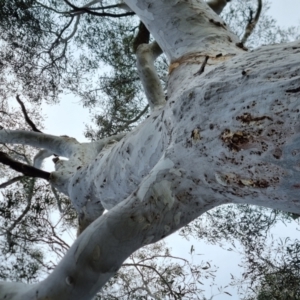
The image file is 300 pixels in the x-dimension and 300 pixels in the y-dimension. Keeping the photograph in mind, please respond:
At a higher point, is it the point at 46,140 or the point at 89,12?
the point at 89,12

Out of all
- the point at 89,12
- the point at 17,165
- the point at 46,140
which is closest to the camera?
the point at 17,165

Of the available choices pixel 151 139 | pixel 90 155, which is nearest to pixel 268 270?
pixel 90 155

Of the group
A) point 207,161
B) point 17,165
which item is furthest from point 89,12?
point 207,161

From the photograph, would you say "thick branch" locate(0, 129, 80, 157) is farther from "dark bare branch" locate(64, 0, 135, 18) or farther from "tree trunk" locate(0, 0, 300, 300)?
"tree trunk" locate(0, 0, 300, 300)

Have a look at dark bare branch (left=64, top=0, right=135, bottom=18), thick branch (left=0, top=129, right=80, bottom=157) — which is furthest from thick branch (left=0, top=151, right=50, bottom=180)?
dark bare branch (left=64, top=0, right=135, bottom=18)

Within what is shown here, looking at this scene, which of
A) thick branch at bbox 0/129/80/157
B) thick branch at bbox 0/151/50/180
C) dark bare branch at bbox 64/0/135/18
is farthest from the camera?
dark bare branch at bbox 64/0/135/18

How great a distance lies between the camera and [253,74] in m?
0.88

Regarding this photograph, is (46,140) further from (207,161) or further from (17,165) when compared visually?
(207,161)

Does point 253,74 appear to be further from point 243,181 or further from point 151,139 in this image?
point 151,139

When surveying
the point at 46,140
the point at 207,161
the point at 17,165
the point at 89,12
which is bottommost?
the point at 207,161

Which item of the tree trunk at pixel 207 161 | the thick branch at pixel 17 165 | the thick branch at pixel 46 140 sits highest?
the thick branch at pixel 46 140

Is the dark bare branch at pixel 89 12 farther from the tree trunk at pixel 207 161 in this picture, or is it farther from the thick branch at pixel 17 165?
the tree trunk at pixel 207 161

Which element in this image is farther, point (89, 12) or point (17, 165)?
point (89, 12)

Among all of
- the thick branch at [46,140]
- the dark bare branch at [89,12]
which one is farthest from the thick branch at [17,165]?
the dark bare branch at [89,12]
